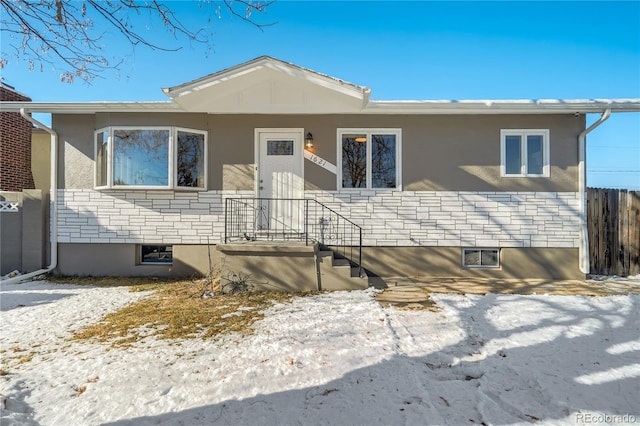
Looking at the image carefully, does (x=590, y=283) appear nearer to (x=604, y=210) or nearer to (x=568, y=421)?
(x=604, y=210)

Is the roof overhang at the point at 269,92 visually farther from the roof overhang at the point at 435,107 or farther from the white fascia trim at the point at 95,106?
the white fascia trim at the point at 95,106

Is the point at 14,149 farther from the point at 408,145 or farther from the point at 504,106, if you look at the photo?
the point at 504,106

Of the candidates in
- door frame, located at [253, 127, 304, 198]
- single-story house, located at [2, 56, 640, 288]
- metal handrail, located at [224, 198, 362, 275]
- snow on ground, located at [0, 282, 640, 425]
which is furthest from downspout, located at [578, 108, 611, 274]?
door frame, located at [253, 127, 304, 198]

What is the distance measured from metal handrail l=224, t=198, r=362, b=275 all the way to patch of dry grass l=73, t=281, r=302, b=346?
1.49 m

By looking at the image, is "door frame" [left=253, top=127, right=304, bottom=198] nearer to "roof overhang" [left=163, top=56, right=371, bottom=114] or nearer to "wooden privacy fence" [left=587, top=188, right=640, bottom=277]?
"roof overhang" [left=163, top=56, right=371, bottom=114]

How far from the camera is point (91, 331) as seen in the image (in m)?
3.65

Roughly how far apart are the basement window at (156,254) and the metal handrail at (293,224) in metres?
1.52

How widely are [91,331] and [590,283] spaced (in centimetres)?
841

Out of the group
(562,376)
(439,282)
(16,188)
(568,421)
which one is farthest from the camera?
(16,188)

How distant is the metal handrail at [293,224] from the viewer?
6.34m

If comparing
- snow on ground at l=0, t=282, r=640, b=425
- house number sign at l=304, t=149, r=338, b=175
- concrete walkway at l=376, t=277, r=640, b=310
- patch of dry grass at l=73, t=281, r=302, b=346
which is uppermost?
house number sign at l=304, t=149, r=338, b=175

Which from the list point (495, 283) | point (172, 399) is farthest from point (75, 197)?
point (495, 283)

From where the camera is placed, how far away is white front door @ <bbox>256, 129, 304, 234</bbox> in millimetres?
6480

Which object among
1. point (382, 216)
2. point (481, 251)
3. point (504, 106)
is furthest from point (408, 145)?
point (481, 251)
